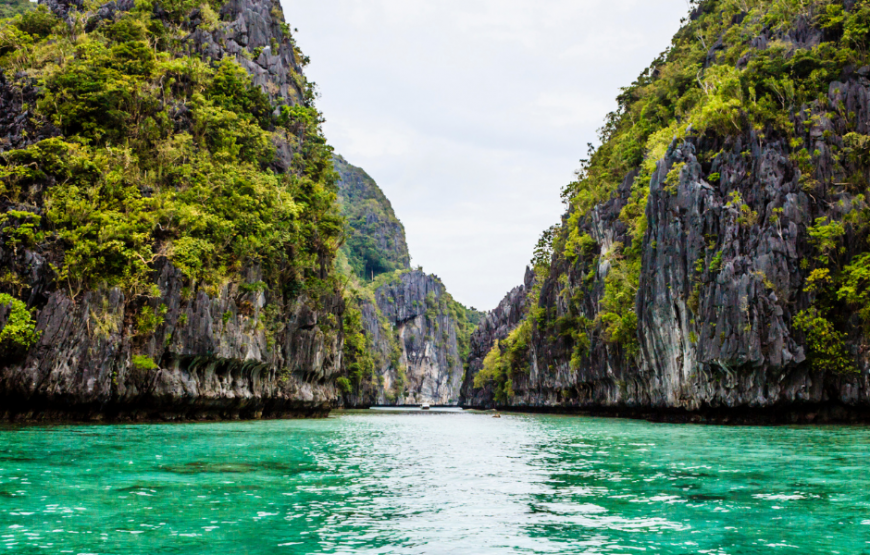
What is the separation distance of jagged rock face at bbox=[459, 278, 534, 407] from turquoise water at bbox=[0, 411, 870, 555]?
289 feet

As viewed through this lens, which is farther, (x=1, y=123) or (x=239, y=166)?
(x=239, y=166)

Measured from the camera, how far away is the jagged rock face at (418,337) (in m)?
148

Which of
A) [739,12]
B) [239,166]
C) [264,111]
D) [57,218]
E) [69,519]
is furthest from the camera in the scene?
[739,12]

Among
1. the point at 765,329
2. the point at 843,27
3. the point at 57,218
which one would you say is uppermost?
the point at 843,27

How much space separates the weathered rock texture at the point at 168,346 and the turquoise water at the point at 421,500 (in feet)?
23.5

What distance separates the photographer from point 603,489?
441 inches

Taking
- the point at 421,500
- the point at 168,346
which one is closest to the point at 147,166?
the point at 168,346

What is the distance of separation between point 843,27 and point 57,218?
1546 inches

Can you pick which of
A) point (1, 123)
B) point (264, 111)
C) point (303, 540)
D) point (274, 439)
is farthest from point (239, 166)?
point (303, 540)

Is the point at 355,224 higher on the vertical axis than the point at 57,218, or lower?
higher

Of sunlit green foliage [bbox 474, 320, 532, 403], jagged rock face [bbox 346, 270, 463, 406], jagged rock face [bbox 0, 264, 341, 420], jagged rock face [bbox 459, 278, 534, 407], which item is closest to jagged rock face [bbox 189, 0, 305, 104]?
jagged rock face [bbox 0, 264, 341, 420]

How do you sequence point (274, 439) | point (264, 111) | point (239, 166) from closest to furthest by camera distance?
point (274, 439) → point (239, 166) → point (264, 111)

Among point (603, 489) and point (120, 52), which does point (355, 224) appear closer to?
point (120, 52)

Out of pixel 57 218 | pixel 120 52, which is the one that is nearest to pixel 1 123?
pixel 57 218
